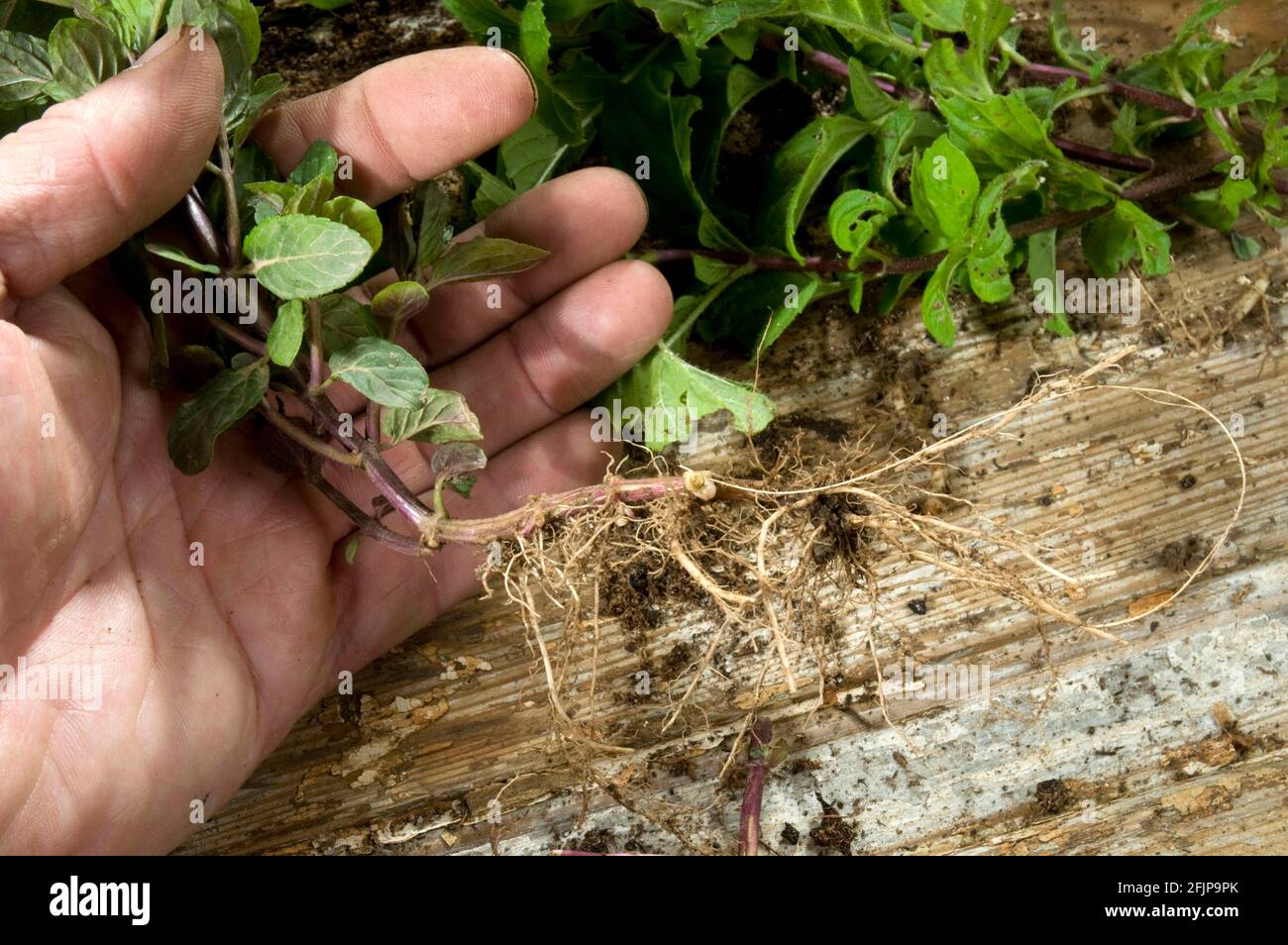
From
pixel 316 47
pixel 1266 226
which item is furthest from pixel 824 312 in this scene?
pixel 316 47

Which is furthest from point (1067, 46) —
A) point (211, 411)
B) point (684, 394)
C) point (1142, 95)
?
point (211, 411)

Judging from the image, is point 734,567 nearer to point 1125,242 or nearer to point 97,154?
point 1125,242

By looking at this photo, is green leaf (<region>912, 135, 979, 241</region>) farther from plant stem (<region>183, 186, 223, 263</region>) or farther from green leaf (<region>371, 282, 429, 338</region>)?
plant stem (<region>183, 186, 223, 263</region>)

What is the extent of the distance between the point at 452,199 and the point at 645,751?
0.81m

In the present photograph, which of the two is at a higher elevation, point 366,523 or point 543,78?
point 543,78

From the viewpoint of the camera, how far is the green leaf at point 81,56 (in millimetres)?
1080

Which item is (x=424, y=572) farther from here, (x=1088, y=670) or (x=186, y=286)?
(x=1088, y=670)

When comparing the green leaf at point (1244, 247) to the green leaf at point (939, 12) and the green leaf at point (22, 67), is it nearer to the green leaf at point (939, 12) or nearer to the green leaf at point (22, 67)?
the green leaf at point (939, 12)

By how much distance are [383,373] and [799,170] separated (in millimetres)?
612

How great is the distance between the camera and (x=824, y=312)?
1559mm

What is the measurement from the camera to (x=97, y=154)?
1.06 metres

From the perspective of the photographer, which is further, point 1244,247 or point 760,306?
point 1244,247

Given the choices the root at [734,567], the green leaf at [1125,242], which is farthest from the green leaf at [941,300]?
the green leaf at [1125,242]

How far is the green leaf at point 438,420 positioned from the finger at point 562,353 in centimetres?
22
